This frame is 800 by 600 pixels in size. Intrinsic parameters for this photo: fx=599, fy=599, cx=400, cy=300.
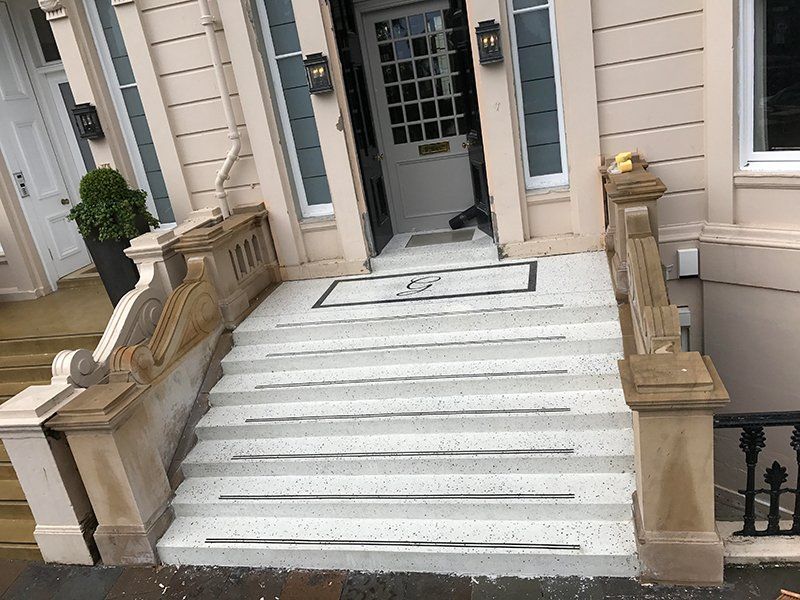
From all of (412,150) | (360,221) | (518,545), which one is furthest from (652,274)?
A: (412,150)

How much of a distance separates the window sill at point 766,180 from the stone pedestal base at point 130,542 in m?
5.01

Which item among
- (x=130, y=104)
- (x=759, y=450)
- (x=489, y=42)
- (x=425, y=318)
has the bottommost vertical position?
(x=759, y=450)

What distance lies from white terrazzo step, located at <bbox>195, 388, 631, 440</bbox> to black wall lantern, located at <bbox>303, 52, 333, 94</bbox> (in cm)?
288

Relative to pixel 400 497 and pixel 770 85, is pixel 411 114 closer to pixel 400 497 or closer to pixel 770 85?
pixel 770 85

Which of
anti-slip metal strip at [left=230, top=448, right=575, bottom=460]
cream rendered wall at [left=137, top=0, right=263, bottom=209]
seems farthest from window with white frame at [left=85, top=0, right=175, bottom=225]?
anti-slip metal strip at [left=230, top=448, right=575, bottom=460]

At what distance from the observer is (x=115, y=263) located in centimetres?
556

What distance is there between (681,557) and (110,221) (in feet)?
16.8

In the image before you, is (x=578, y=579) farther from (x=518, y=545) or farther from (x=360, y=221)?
(x=360, y=221)

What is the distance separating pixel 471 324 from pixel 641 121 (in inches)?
90.4

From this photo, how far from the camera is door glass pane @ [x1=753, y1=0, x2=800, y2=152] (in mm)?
4445

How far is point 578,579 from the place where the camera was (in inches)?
128

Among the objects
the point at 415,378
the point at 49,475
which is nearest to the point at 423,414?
the point at 415,378

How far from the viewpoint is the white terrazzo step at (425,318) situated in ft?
14.7

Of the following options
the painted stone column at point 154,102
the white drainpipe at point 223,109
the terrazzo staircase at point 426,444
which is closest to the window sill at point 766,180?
the terrazzo staircase at point 426,444
